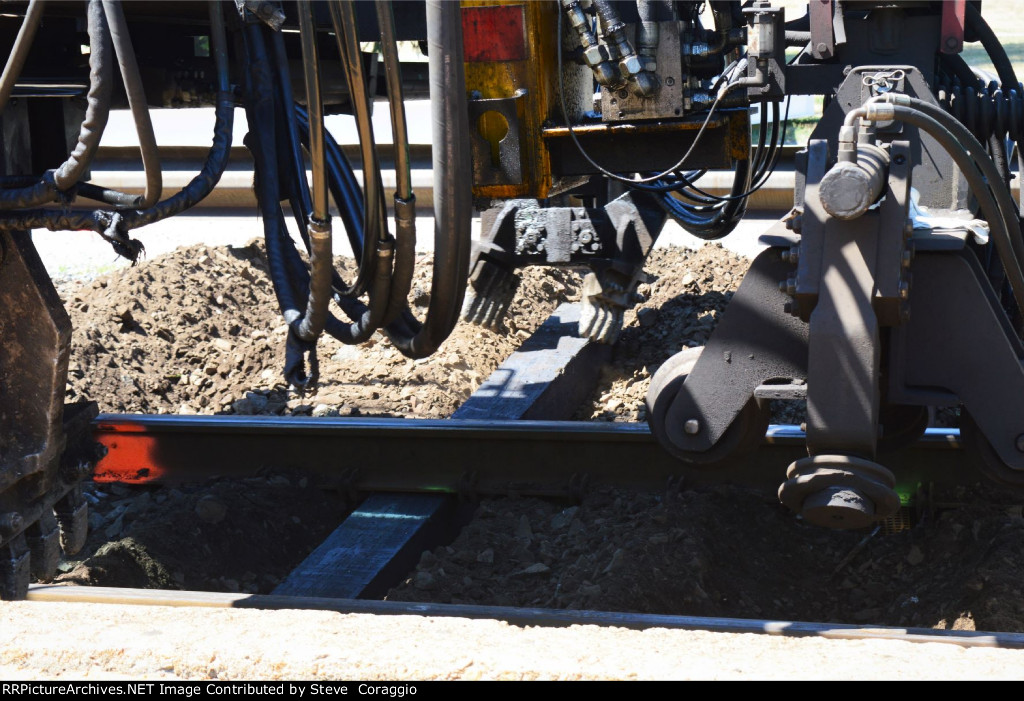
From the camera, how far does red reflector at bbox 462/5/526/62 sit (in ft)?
10.9

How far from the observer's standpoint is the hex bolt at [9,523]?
308 centimetres

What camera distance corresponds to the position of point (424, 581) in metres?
3.51

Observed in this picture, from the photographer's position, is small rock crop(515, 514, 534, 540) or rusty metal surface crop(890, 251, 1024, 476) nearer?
rusty metal surface crop(890, 251, 1024, 476)

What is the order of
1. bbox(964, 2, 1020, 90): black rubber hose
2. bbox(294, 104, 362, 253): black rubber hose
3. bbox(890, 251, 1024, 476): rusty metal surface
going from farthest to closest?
bbox(294, 104, 362, 253): black rubber hose, bbox(964, 2, 1020, 90): black rubber hose, bbox(890, 251, 1024, 476): rusty metal surface

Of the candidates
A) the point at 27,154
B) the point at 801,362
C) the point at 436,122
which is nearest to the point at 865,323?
the point at 801,362

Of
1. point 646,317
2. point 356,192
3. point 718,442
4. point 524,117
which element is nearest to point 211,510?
point 356,192

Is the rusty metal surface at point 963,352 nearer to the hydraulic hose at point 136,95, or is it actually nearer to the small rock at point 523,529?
the small rock at point 523,529

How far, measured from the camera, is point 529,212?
543cm

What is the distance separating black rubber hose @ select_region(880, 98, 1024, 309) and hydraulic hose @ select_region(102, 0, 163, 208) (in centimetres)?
176

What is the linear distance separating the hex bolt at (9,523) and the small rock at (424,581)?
3.60 ft

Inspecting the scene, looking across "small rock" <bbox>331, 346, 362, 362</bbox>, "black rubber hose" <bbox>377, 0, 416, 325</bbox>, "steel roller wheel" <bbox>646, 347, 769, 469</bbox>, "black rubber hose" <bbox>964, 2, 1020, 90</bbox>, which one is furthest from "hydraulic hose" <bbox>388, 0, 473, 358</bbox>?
"small rock" <bbox>331, 346, 362, 362</bbox>

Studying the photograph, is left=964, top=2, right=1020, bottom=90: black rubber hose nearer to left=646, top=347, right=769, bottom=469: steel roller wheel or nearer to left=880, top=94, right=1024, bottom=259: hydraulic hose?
left=880, top=94, right=1024, bottom=259: hydraulic hose

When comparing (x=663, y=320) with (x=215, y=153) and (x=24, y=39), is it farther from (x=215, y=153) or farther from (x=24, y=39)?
(x=24, y=39)

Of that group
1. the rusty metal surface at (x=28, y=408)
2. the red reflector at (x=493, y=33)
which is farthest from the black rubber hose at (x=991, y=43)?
the rusty metal surface at (x=28, y=408)
